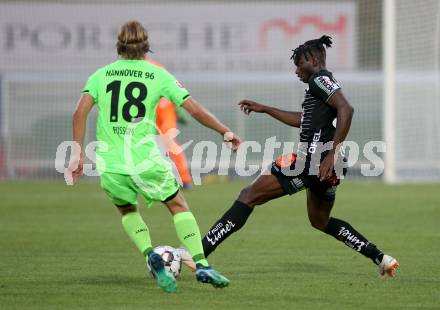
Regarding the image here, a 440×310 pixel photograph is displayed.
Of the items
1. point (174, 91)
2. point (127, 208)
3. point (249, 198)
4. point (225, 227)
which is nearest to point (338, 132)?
point (249, 198)

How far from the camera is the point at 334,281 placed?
8.84 meters

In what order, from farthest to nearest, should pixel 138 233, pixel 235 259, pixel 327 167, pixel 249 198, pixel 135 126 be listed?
pixel 235 259, pixel 249 198, pixel 327 167, pixel 138 233, pixel 135 126

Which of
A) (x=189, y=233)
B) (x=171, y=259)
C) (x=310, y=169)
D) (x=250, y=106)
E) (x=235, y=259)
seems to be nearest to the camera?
(x=189, y=233)

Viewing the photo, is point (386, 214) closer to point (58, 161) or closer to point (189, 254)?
point (189, 254)

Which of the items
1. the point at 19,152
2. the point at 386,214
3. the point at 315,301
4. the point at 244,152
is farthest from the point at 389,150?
the point at 315,301

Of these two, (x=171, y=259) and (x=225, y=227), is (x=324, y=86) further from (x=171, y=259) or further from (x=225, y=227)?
(x=171, y=259)

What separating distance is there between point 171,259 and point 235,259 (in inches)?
71.3

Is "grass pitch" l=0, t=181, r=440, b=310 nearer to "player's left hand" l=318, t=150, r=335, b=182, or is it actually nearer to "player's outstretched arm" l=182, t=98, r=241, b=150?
"player's left hand" l=318, t=150, r=335, b=182

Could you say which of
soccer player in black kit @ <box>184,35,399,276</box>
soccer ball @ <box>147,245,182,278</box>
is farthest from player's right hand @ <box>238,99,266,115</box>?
soccer ball @ <box>147,245,182,278</box>

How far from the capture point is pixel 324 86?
28.9 ft

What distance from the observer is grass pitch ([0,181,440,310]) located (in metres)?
7.84

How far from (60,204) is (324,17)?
1244 cm

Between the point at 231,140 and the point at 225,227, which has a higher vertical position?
the point at 231,140

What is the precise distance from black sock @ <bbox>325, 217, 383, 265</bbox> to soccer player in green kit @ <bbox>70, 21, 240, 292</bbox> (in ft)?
5.85
